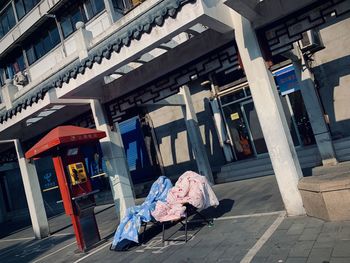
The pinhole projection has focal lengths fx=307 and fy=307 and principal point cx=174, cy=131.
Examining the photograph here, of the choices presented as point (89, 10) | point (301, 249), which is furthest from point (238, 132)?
point (301, 249)

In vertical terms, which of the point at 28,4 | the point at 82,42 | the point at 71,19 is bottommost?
the point at 82,42

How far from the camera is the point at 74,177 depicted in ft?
25.2

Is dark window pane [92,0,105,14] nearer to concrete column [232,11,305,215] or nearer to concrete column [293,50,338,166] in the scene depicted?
concrete column [293,50,338,166]

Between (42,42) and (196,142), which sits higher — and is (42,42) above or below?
above

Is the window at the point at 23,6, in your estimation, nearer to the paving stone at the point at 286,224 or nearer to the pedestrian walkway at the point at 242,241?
the pedestrian walkway at the point at 242,241

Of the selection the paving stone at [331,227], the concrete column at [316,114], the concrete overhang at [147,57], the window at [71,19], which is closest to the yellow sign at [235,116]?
the concrete column at [316,114]

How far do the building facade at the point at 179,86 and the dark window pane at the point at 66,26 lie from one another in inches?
2.0

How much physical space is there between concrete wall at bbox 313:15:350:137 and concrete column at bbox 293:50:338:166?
4.50 ft

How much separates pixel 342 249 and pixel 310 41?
7783 millimetres

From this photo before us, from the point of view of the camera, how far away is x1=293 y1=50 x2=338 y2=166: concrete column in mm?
10148

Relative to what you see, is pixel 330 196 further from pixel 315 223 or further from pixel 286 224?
pixel 286 224

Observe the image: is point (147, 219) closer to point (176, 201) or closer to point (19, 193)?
point (176, 201)

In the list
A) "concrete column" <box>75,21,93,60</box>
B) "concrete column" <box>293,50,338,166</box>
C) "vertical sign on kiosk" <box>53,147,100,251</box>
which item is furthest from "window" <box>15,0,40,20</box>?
"concrete column" <box>293,50,338,166</box>

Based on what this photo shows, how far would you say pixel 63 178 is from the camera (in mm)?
7434
